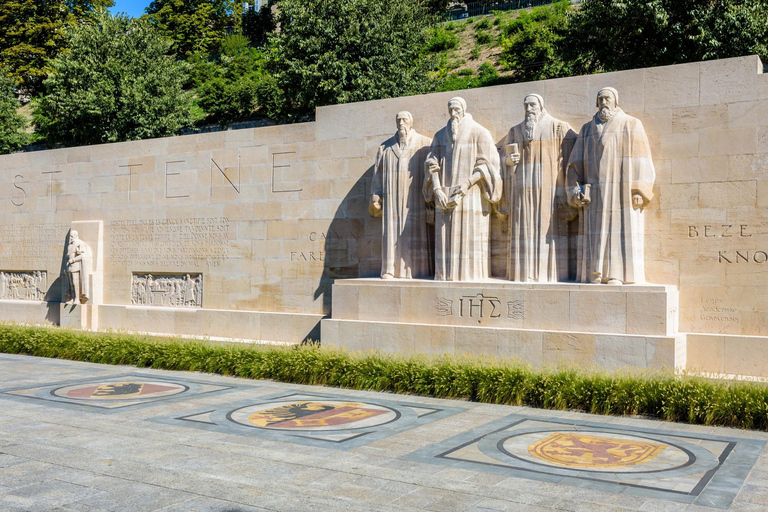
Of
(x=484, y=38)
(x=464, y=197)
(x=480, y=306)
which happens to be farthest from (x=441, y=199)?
(x=484, y=38)

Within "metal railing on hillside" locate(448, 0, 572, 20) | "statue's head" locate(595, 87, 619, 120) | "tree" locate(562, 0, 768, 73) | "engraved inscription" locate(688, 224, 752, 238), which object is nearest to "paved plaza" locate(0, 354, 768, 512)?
"engraved inscription" locate(688, 224, 752, 238)

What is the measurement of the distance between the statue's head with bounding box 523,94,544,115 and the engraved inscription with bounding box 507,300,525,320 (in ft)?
11.2

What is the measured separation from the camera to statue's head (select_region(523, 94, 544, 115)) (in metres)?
13.2

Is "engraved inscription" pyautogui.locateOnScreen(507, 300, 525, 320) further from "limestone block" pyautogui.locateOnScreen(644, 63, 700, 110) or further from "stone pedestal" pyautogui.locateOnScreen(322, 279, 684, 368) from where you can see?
"limestone block" pyautogui.locateOnScreen(644, 63, 700, 110)

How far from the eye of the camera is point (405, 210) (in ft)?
47.8

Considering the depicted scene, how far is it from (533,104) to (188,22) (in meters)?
55.9

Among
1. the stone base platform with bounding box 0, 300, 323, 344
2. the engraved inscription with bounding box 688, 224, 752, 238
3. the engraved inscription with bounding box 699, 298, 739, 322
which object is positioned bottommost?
the stone base platform with bounding box 0, 300, 323, 344

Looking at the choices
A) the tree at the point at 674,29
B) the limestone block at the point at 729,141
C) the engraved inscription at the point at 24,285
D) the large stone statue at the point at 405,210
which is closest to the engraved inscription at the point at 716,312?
the limestone block at the point at 729,141

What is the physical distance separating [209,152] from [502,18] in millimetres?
49605

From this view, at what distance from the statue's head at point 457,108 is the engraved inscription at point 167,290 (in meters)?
7.78

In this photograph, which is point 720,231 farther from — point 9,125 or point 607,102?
point 9,125

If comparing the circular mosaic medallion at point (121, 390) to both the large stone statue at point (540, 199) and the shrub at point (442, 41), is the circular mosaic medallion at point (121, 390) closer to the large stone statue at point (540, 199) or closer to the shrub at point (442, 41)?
the large stone statue at point (540, 199)

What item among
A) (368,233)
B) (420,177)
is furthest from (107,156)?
(420,177)

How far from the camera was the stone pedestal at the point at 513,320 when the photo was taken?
1148 centimetres
